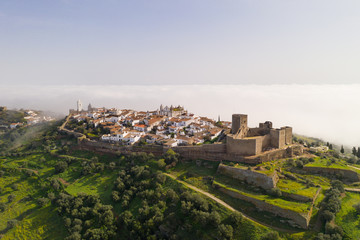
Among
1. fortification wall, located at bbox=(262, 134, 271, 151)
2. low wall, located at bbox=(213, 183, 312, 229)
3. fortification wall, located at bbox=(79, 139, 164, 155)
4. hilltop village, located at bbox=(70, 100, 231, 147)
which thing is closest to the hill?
low wall, located at bbox=(213, 183, 312, 229)

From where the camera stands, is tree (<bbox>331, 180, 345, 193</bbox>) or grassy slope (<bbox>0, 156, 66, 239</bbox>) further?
grassy slope (<bbox>0, 156, 66, 239</bbox>)

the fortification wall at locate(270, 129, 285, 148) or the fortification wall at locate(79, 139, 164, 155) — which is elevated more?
the fortification wall at locate(270, 129, 285, 148)

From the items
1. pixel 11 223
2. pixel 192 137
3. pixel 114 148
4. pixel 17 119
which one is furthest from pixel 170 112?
pixel 17 119

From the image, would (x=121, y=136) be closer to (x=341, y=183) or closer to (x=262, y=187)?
(x=262, y=187)

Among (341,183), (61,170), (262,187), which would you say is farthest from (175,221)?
(61,170)

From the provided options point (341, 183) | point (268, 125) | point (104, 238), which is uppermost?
point (268, 125)

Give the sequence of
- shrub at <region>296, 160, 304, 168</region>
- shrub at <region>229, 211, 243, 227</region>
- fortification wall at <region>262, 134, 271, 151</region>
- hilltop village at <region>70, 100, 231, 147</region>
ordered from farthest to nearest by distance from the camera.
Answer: hilltop village at <region>70, 100, 231, 147</region> → fortification wall at <region>262, 134, 271, 151</region> → shrub at <region>296, 160, 304, 168</region> → shrub at <region>229, 211, 243, 227</region>

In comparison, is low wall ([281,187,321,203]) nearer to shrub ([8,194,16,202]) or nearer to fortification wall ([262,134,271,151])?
fortification wall ([262,134,271,151])
